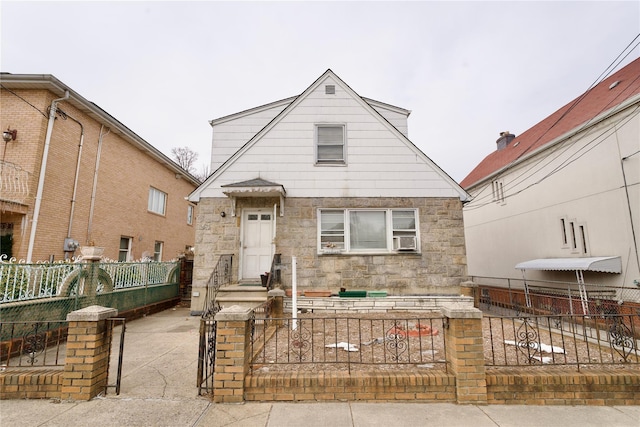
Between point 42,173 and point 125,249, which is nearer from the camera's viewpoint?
point 42,173

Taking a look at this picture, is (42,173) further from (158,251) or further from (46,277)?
(158,251)

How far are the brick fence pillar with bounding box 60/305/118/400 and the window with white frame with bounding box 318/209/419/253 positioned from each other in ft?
21.1

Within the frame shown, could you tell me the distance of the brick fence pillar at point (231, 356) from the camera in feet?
12.4

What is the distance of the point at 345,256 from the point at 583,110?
10677 mm

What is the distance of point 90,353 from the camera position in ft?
12.6

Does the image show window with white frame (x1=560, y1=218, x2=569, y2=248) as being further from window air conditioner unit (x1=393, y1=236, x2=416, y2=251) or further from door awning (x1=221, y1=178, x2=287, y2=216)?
door awning (x1=221, y1=178, x2=287, y2=216)

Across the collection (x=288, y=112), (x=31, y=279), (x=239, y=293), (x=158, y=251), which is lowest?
(x=239, y=293)

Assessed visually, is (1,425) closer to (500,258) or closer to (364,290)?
(364,290)

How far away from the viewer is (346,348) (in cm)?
536

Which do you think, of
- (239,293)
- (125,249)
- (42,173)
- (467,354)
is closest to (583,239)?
(467,354)

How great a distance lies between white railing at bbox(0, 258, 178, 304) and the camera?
5.52 m

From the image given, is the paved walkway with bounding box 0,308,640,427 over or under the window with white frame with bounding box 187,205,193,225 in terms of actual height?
under

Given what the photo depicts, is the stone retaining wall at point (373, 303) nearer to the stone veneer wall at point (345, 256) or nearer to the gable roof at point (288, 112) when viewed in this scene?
the stone veneer wall at point (345, 256)

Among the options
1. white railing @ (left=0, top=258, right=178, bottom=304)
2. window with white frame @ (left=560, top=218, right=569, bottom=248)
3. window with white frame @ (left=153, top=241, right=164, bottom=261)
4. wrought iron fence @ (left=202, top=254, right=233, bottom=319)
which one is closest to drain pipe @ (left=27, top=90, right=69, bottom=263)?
white railing @ (left=0, top=258, right=178, bottom=304)
